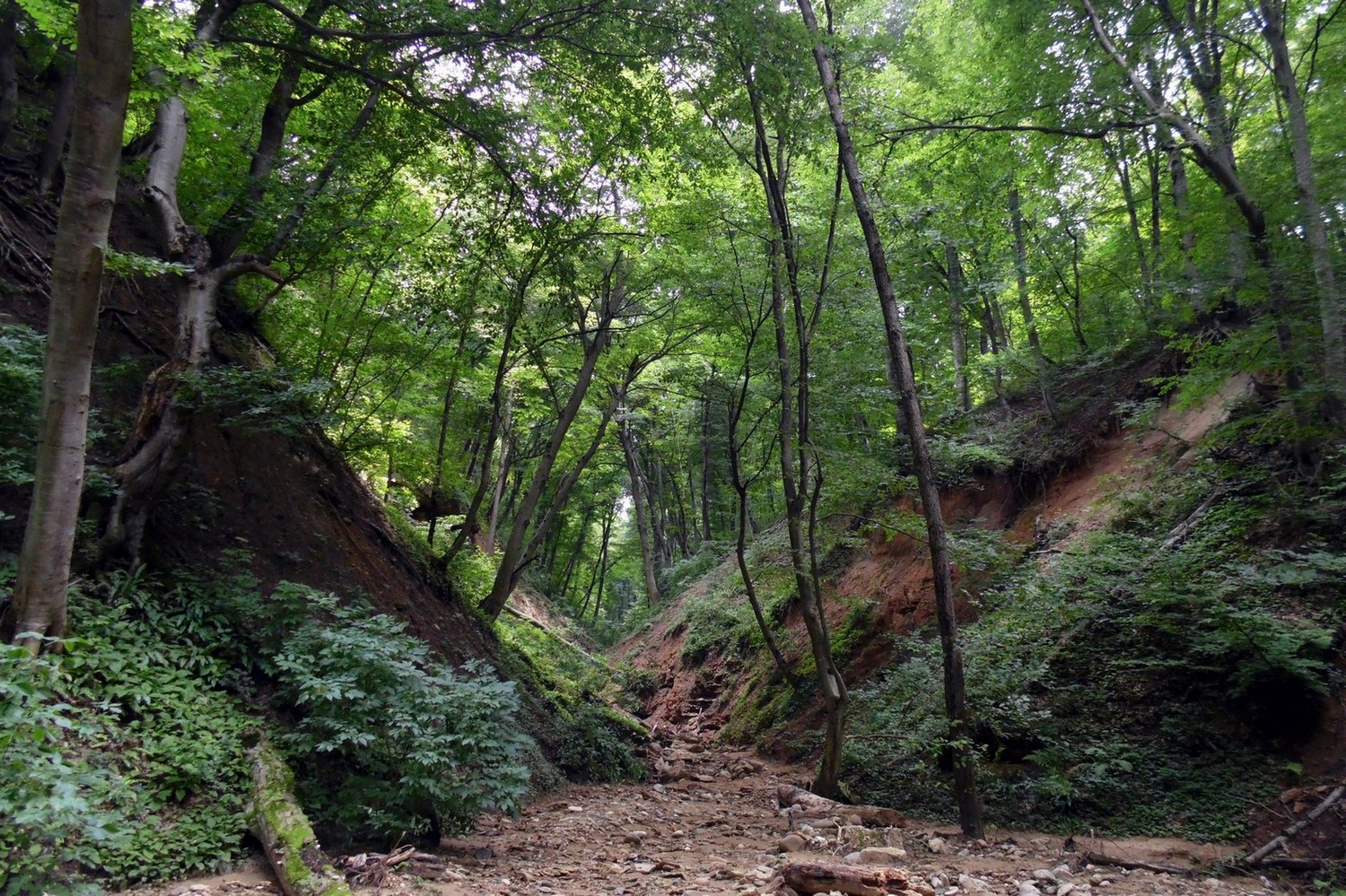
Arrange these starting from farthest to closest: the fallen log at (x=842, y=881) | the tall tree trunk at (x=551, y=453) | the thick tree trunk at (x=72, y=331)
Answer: the tall tree trunk at (x=551, y=453) → the fallen log at (x=842, y=881) → the thick tree trunk at (x=72, y=331)

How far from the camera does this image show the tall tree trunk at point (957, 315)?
15.2 metres

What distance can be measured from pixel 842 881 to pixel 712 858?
1.96m

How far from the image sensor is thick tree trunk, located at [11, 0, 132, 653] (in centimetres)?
417

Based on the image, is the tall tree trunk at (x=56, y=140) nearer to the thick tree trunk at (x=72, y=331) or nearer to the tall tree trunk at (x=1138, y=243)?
the thick tree trunk at (x=72, y=331)

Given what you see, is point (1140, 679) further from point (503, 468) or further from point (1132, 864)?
point (503, 468)

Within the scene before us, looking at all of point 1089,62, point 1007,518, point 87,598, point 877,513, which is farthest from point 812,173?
point 87,598

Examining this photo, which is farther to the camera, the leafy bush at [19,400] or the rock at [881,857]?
the rock at [881,857]

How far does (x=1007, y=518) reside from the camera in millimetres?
11961

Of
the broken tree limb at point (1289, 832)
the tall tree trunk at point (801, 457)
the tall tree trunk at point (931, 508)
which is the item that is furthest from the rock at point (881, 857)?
the tall tree trunk at point (801, 457)

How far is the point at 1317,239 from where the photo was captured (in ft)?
19.9

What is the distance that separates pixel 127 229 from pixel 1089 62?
12.2 meters

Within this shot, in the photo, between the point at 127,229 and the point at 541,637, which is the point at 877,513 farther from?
the point at 127,229

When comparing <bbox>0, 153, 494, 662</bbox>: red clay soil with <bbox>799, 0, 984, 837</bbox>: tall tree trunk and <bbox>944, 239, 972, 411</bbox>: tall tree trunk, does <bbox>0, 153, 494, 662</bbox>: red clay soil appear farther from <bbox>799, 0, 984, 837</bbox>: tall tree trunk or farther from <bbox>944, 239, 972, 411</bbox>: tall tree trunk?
<bbox>944, 239, 972, 411</bbox>: tall tree trunk

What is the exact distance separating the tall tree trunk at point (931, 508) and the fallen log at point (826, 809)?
0.89 m
